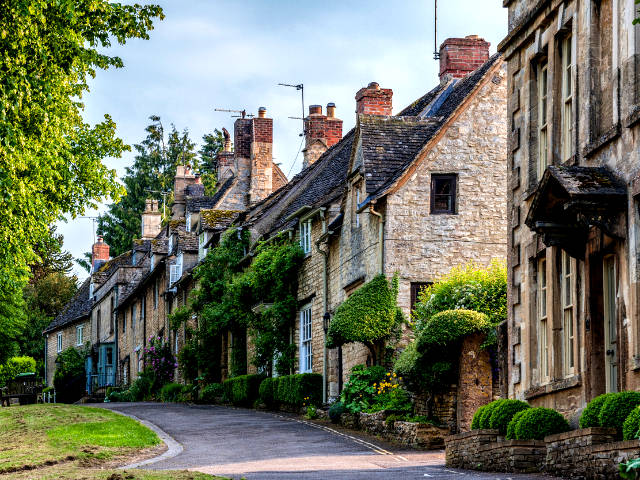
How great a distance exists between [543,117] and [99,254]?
203 feet

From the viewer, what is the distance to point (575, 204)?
596 inches

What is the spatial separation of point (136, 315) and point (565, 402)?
45698mm

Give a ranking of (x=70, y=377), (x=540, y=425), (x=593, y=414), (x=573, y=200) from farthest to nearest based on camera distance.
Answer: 1. (x=70, y=377)
2. (x=540, y=425)
3. (x=573, y=200)
4. (x=593, y=414)

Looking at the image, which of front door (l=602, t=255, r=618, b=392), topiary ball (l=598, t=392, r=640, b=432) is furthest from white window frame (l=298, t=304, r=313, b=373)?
topiary ball (l=598, t=392, r=640, b=432)

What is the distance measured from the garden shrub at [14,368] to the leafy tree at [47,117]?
4157 centimetres

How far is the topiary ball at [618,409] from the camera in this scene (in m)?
13.6

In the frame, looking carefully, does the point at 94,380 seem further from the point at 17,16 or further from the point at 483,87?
the point at 17,16

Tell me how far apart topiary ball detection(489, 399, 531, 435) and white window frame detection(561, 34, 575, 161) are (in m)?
3.82

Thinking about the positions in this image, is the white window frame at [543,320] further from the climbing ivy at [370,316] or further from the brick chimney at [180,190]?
the brick chimney at [180,190]

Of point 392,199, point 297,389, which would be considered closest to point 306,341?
point 297,389

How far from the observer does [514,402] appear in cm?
1733

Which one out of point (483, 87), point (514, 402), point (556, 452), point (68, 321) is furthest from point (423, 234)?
point (68, 321)

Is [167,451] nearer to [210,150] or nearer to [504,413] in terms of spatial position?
[504,413]

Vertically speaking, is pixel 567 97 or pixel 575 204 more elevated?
pixel 567 97
